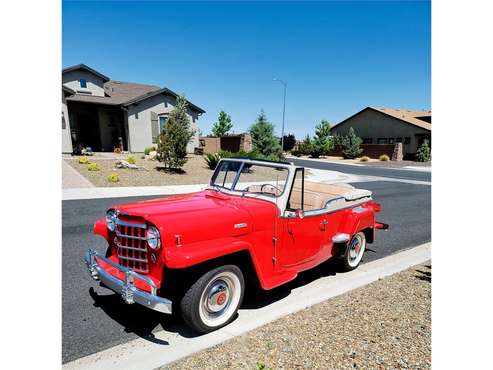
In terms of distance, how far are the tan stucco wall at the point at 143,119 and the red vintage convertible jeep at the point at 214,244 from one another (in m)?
21.8

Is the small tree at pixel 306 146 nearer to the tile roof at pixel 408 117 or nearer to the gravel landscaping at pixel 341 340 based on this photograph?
the tile roof at pixel 408 117

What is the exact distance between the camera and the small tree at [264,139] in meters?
24.3

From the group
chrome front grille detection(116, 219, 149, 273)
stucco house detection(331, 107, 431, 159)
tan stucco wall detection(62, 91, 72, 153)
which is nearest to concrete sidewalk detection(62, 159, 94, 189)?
tan stucco wall detection(62, 91, 72, 153)

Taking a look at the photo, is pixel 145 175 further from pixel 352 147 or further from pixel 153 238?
pixel 352 147

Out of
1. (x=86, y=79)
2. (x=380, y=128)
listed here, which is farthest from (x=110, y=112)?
(x=380, y=128)

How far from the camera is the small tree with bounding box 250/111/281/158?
24297 millimetres

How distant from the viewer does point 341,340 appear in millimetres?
3234

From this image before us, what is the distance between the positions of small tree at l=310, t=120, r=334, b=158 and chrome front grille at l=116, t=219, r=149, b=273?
143ft

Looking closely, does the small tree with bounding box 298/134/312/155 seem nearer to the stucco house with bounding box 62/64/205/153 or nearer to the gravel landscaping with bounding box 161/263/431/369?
the stucco house with bounding box 62/64/205/153

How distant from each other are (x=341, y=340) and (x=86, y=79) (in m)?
27.0

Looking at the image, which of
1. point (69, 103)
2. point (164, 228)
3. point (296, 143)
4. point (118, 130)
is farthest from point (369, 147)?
point (164, 228)

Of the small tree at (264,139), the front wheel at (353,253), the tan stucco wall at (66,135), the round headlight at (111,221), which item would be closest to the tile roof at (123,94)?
the tan stucco wall at (66,135)

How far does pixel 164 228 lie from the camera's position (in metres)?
3.21

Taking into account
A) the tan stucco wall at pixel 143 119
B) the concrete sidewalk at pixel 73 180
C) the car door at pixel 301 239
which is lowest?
the car door at pixel 301 239
